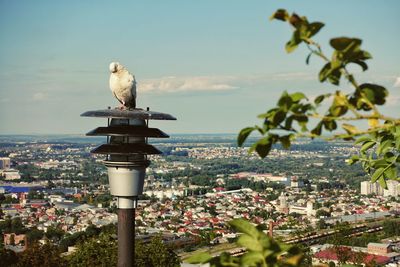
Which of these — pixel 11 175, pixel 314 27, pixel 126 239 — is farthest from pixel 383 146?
pixel 11 175

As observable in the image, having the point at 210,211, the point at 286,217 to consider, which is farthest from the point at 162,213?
the point at 286,217

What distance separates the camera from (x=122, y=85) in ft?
10.5

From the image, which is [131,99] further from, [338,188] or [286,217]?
[338,188]

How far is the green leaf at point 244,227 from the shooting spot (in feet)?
2.09

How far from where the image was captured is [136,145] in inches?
124

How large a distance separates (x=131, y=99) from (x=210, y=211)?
3227 centimetres

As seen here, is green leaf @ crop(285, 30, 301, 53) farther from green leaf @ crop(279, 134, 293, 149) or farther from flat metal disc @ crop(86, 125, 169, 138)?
flat metal disc @ crop(86, 125, 169, 138)

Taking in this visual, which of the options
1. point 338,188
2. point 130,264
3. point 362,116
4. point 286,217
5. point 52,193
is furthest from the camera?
point 338,188

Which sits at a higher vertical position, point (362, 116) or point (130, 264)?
point (362, 116)

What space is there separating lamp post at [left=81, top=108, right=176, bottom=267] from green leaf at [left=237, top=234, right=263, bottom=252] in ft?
8.00

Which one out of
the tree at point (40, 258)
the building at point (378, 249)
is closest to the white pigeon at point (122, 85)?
the tree at point (40, 258)

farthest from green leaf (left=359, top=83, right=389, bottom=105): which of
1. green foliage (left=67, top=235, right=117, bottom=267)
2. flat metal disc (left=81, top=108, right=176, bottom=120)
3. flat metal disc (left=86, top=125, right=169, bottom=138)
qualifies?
green foliage (left=67, top=235, right=117, bottom=267)

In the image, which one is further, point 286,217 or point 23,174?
point 23,174

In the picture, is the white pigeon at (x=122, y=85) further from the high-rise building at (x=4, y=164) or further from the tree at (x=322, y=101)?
the high-rise building at (x=4, y=164)
